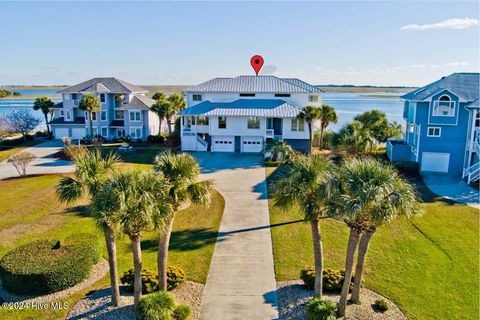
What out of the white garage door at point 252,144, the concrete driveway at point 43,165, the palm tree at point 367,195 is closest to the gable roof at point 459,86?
the white garage door at point 252,144

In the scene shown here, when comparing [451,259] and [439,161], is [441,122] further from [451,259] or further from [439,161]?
[451,259]

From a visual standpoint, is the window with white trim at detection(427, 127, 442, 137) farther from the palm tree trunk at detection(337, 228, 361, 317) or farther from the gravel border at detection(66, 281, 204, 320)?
the gravel border at detection(66, 281, 204, 320)

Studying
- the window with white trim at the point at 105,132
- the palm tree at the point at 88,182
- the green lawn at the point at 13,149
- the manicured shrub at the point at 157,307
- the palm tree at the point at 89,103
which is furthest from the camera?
the window with white trim at the point at 105,132

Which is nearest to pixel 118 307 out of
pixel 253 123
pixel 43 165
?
pixel 43 165

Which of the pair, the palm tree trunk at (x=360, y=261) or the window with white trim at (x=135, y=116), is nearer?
the palm tree trunk at (x=360, y=261)

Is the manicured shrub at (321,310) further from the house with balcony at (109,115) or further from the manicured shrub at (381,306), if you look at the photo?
the house with balcony at (109,115)

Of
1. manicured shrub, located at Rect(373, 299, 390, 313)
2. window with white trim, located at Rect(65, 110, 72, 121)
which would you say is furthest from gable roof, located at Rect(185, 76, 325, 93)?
manicured shrub, located at Rect(373, 299, 390, 313)

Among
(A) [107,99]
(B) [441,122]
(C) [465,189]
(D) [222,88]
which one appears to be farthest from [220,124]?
(C) [465,189]
